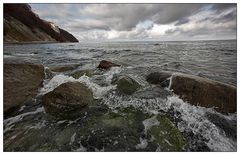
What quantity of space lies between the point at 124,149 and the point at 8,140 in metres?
2.45

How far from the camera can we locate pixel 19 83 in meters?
5.65

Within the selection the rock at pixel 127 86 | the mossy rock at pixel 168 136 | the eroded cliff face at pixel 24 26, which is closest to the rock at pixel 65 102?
the rock at pixel 127 86

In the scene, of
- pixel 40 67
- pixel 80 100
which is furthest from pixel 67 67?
pixel 80 100

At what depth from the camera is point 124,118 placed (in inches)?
182

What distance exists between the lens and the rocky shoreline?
12.8 ft

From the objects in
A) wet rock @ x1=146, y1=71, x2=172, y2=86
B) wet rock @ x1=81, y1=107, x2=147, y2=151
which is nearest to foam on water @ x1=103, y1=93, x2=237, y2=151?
wet rock @ x1=81, y1=107, x2=147, y2=151

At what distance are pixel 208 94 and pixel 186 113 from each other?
112 cm

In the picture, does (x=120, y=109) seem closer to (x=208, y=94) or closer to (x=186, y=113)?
(x=186, y=113)

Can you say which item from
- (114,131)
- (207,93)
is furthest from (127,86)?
(114,131)

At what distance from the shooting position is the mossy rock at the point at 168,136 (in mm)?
3725

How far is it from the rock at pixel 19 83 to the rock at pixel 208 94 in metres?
4.88

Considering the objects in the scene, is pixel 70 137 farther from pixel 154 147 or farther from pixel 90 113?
pixel 154 147

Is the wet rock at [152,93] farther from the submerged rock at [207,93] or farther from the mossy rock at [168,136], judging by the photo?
the mossy rock at [168,136]

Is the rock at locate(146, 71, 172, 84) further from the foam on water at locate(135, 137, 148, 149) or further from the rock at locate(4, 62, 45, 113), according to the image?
the rock at locate(4, 62, 45, 113)
